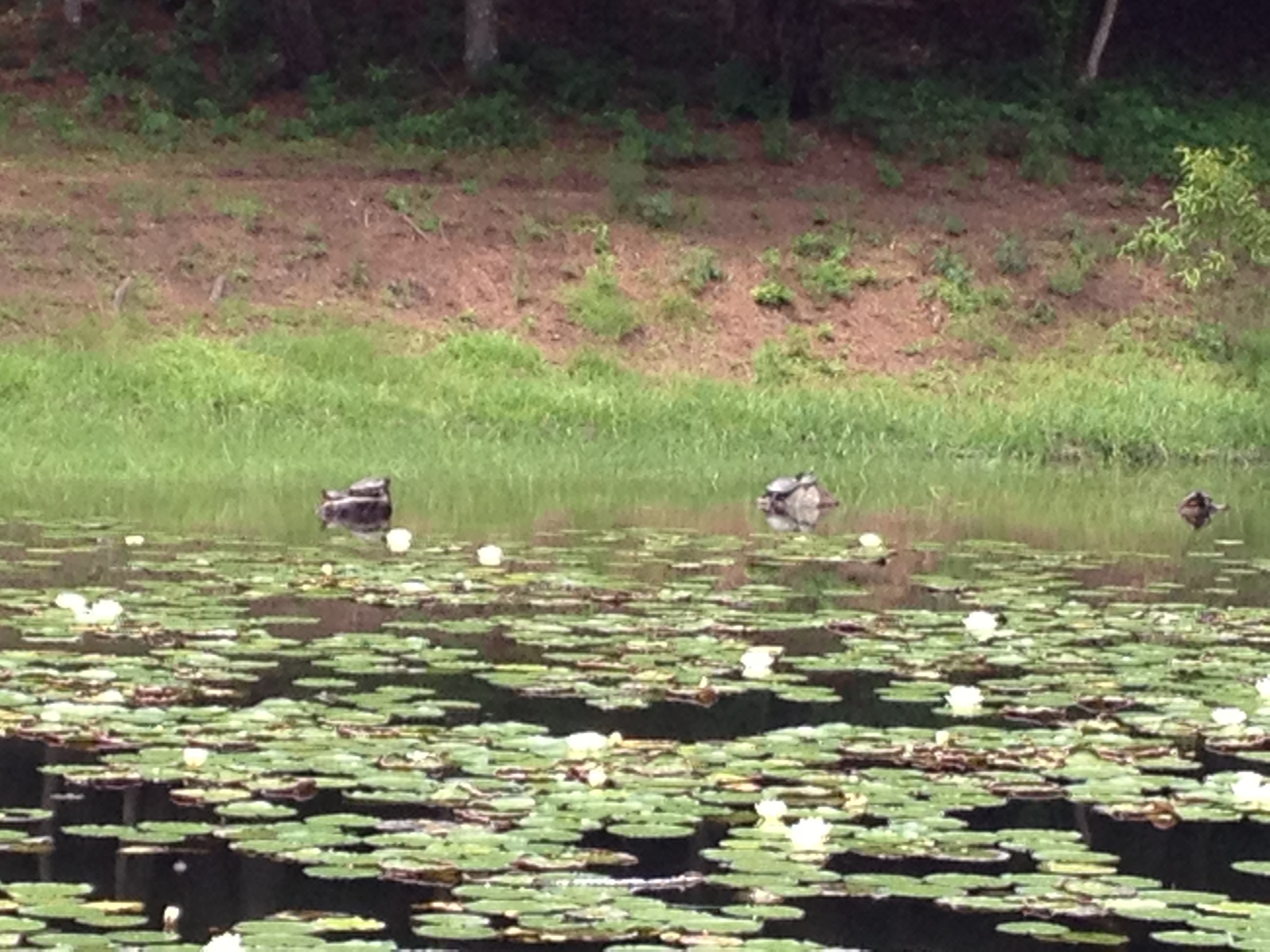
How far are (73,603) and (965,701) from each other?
3.34 meters

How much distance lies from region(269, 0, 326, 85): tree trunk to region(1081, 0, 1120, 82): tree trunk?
8853 mm

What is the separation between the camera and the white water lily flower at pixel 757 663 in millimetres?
7914

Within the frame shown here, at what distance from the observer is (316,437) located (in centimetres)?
1720

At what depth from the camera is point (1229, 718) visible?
726 cm

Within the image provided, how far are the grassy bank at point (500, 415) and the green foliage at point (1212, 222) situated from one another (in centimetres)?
129

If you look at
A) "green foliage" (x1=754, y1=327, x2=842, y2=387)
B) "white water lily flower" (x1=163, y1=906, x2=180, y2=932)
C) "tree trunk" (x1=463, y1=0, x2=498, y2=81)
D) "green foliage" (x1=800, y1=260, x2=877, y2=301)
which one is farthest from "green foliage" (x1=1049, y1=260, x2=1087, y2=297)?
"white water lily flower" (x1=163, y1=906, x2=180, y2=932)

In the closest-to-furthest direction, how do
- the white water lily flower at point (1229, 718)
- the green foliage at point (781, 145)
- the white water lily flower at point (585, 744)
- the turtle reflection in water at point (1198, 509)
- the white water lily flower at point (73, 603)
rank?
the white water lily flower at point (585, 744) → the white water lily flower at point (1229, 718) → the white water lily flower at point (73, 603) → the turtle reflection in water at point (1198, 509) → the green foliage at point (781, 145)

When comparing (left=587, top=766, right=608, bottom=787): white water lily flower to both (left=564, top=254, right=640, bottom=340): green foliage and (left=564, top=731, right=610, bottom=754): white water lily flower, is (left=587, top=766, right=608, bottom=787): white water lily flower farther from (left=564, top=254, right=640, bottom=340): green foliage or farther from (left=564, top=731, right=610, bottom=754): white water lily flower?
(left=564, top=254, right=640, bottom=340): green foliage

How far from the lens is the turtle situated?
14.2 meters

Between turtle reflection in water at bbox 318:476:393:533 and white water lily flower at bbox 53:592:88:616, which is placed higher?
white water lily flower at bbox 53:592:88:616

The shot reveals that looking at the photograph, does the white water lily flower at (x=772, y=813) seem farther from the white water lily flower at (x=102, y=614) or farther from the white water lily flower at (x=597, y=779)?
the white water lily flower at (x=102, y=614)

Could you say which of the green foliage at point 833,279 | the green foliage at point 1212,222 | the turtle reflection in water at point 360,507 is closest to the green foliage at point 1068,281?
the green foliage at point 1212,222

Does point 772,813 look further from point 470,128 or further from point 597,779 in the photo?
point 470,128

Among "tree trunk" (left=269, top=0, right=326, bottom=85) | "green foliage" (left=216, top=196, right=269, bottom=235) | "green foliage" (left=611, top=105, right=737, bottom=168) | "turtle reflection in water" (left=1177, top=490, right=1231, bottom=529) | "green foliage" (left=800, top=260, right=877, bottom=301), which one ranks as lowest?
"turtle reflection in water" (left=1177, top=490, right=1231, bottom=529)
